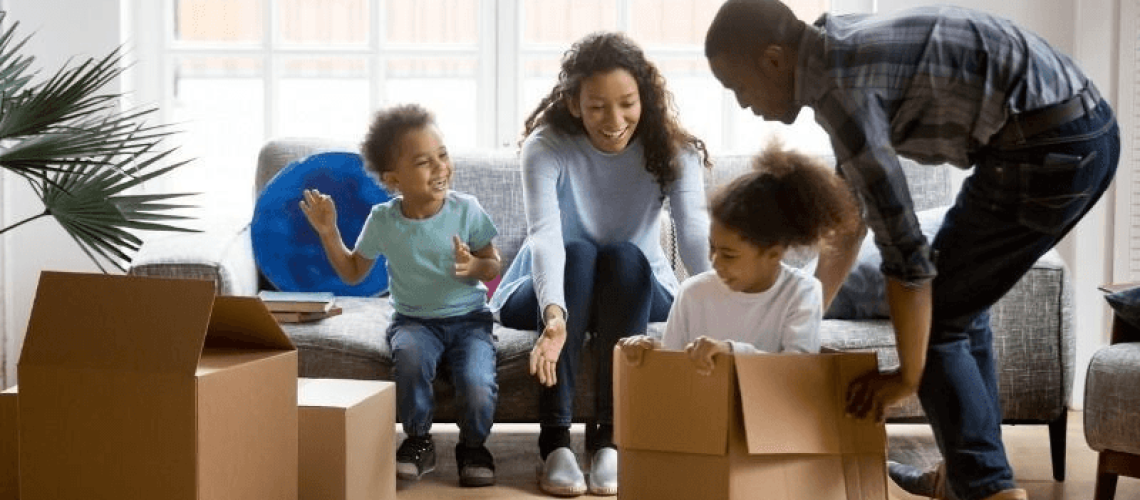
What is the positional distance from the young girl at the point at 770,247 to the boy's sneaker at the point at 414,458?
2.68 ft

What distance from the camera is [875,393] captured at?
224 centimetres

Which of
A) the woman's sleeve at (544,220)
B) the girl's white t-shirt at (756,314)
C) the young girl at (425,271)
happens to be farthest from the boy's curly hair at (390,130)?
the girl's white t-shirt at (756,314)

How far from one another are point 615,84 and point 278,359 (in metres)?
1.12

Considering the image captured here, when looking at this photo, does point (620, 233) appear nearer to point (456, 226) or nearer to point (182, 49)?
point (456, 226)

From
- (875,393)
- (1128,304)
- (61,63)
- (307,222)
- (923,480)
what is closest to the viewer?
(875,393)

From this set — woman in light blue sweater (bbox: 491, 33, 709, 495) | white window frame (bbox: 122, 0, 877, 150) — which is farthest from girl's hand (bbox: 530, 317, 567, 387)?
white window frame (bbox: 122, 0, 877, 150)

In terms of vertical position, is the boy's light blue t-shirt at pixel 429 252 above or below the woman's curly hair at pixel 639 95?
below

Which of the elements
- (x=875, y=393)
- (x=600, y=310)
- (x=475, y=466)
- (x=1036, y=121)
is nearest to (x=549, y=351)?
(x=600, y=310)

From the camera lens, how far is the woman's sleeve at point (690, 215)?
128 inches

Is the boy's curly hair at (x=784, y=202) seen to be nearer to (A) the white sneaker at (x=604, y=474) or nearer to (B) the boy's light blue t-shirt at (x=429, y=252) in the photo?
(A) the white sneaker at (x=604, y=474)

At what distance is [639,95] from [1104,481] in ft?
3.90

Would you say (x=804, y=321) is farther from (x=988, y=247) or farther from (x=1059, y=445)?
(x=1059, y=445)

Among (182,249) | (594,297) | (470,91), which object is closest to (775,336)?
(594,297)

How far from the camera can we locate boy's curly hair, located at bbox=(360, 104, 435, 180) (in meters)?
3.31
